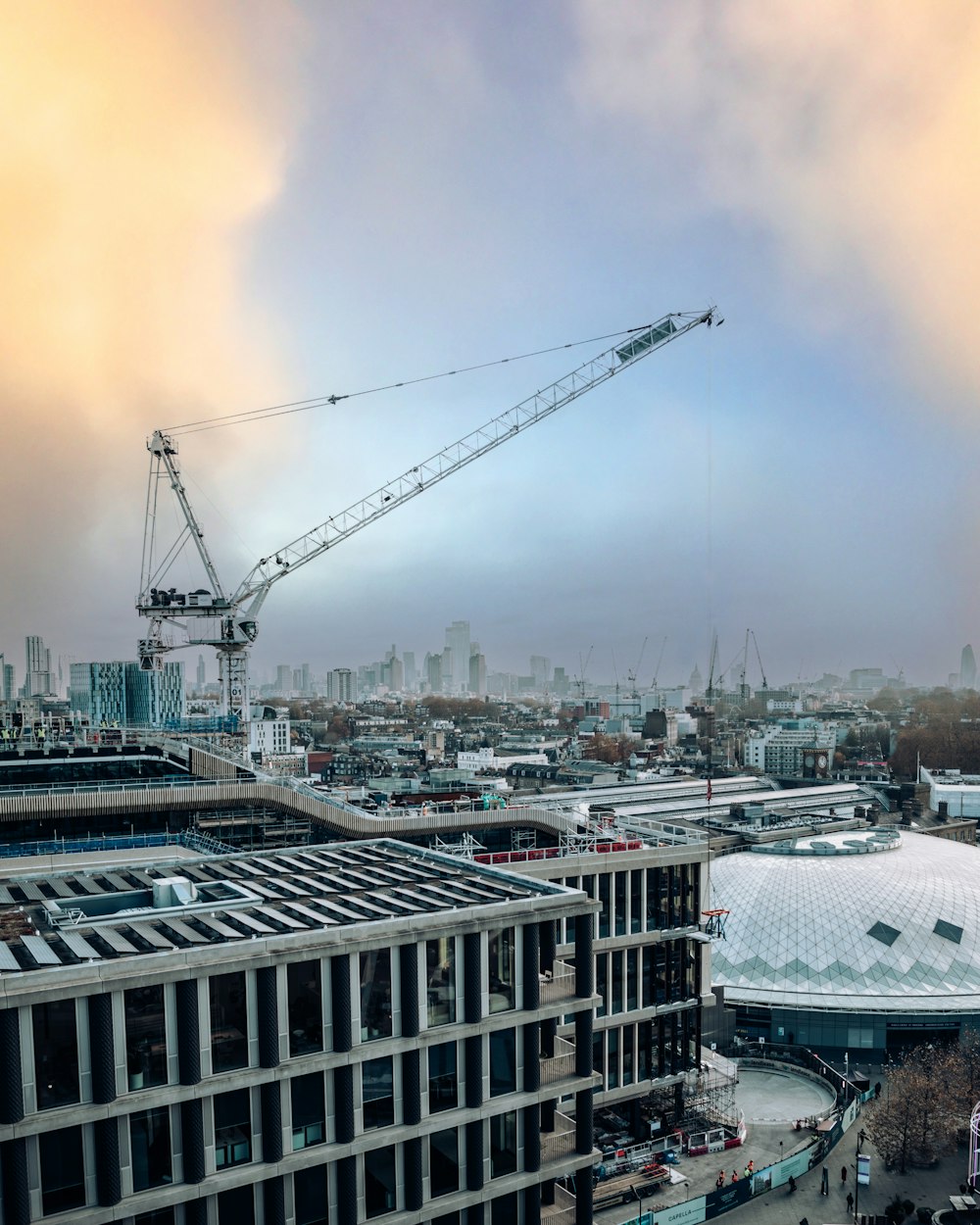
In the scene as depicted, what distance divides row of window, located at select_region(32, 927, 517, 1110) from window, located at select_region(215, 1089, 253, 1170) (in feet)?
2.09

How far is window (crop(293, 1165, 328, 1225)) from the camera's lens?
20000 mm

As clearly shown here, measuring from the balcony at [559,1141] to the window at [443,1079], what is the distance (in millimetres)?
3420

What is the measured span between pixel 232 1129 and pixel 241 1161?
0.70m

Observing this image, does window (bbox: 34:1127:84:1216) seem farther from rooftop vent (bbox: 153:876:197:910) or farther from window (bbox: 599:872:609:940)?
window (bbox: 599:872:609:940)

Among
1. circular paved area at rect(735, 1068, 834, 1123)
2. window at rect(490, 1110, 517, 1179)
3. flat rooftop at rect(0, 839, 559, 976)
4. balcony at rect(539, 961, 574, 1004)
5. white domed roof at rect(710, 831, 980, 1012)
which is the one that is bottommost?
circular paved area at rect(735, 1068, 834, 1123)

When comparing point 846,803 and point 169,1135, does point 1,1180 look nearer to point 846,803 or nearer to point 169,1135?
point 169,1135

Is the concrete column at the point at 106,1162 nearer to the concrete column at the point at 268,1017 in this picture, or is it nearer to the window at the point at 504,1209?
the concrete column at the point at 268,1017

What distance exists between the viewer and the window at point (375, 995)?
2081 centimetres

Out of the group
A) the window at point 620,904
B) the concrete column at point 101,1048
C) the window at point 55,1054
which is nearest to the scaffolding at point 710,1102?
the window at point 620,904

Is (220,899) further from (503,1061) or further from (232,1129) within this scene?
(503,1061)

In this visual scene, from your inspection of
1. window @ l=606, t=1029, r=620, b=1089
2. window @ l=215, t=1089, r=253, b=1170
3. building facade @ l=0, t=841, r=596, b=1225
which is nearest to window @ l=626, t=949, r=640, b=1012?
window @ l=606, t=1029, r=620, b=1089

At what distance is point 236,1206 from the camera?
19250mm

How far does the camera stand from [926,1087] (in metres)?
40.2

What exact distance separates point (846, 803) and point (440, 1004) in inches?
3708
